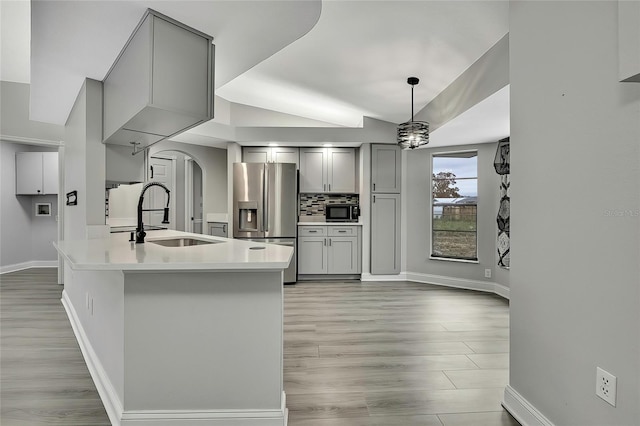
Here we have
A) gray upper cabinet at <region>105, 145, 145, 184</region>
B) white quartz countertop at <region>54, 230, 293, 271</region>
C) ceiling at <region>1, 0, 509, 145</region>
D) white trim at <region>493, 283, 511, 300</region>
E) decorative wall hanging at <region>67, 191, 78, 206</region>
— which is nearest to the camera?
white quartz countertop at <region>54, 230, 293, 271</region>

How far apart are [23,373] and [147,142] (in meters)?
1.93

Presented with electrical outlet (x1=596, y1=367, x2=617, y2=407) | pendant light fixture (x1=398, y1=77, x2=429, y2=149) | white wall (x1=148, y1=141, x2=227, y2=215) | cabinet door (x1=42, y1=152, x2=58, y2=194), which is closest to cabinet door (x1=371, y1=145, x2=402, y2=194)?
pendant light fixture (x1=398, y1=77, x2=429, y2=149)

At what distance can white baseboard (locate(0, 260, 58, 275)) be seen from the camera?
6000mm

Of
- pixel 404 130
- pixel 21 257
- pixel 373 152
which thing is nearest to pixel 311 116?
pixel 373 152

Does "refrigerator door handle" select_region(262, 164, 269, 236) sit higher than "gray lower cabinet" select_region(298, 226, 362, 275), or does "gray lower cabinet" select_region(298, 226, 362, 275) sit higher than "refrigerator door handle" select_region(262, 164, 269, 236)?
"refrigerator door handle" select_region(262, 164, 269, 236)

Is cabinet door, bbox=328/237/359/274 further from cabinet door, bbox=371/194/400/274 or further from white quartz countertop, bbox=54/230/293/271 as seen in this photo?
white quartz countertop, bbox=54/230/293/271

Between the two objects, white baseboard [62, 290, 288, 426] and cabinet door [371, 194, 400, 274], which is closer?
white baseboard [62, 290, 288, 426]

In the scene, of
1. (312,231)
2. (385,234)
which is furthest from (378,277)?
(312,231)

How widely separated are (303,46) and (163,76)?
5.30 feet

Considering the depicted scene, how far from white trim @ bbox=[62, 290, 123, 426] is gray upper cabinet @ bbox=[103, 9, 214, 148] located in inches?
63.5

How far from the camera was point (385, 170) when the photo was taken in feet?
18.2

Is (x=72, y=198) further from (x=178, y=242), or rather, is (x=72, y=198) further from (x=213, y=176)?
(x=213, y=176)

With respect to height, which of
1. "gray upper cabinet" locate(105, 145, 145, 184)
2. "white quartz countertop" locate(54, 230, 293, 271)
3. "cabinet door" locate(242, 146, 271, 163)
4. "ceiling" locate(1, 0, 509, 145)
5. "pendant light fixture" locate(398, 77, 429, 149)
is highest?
"ceiling" locate(1, 0, 509, 145)

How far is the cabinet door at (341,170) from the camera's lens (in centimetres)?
581
